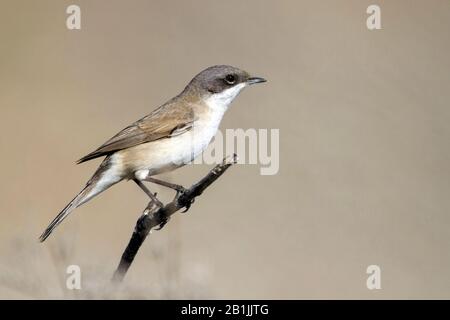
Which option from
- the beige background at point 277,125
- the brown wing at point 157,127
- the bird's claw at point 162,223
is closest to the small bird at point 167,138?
the brown wing at point 157,127

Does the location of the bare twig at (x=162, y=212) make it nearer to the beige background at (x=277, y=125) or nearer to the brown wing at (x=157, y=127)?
the brown wing at (x=157, y=127)

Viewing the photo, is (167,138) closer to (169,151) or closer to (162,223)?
(169,151)

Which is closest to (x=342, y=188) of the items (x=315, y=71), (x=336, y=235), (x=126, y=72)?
(x=336, y=235)

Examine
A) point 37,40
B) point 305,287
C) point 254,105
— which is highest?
point 37,40

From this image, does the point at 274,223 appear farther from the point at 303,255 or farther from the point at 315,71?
the point at 315,71

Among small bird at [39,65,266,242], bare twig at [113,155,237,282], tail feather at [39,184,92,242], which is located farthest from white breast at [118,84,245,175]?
bare twig at [113,155,237,282]

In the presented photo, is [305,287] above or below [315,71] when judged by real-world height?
below

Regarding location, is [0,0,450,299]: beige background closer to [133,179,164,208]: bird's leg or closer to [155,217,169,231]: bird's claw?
[133,179,164,208]: bird's leg

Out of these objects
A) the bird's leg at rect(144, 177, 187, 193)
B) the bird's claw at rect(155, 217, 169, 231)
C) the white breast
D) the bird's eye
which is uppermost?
the bird's eye
